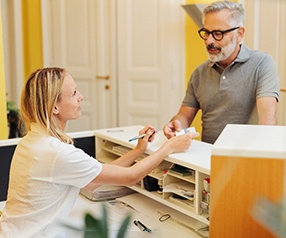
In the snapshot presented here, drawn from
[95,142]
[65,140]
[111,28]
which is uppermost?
[111,28]

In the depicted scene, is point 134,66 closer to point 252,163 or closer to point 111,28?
point 111,28

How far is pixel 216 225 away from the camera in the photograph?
1.17m

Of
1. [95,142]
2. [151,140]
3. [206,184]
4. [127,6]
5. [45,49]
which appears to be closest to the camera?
[206,184]

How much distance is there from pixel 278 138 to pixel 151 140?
28.1 inches

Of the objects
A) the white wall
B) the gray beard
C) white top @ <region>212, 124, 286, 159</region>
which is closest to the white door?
the white wall

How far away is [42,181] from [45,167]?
0.16 feet

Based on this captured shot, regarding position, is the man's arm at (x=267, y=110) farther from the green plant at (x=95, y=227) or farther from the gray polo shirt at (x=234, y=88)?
the green plant at (x=95, y=227)

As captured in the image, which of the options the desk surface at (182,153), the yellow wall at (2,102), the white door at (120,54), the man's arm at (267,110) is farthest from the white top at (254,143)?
the white door at (120,54)

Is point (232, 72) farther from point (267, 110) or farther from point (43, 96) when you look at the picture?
point (43, 96)

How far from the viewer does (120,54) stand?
12.9ft

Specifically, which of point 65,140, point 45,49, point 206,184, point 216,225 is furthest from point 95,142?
point 45,49

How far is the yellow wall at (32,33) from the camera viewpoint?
4.27 metres

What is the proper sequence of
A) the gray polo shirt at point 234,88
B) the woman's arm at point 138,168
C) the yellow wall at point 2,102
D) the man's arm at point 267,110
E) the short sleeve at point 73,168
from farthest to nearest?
1. the yellow wall at point 2,102
2. the gray polo shirt at point 234,88
3. the man's arm at point 267,110
4. the woman's arm at point 138,168
5. the short sleeve at point 73,168

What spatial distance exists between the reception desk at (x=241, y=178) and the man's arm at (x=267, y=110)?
2.76 ft
